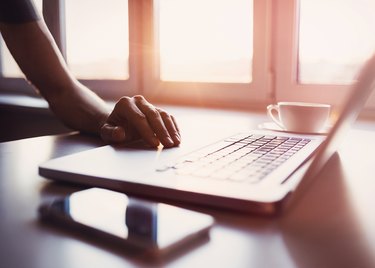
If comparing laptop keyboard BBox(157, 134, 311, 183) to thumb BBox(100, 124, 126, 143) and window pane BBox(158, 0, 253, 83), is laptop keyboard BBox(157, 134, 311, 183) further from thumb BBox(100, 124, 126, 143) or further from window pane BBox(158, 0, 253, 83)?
window pane BBox(158, 0, 253, 83)

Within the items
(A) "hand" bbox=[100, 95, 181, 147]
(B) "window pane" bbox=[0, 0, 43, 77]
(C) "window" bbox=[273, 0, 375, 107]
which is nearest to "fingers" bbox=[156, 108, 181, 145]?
(A) "hand" bbox=[100, 95, 181, 147]

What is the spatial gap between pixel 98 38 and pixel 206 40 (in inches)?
25.5

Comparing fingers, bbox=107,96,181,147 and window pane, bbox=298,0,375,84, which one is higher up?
window pane, bbox=298,0,375,84

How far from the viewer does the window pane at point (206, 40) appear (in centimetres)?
161

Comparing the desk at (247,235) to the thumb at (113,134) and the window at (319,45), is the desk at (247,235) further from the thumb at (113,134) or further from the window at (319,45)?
the window at (319,45)

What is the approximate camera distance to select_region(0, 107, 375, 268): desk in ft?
1.11

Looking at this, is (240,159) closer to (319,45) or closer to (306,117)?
(306,117)

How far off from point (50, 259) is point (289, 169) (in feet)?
1.03

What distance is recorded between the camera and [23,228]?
409 millimetres

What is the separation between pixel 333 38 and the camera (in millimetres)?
1440

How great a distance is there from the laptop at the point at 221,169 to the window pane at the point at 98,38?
133cm

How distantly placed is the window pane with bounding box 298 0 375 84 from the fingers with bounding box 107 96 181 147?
2.67 feet

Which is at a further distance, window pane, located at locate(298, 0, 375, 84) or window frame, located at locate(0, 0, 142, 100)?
window frame, located at locate(0, 0, 142, 100)

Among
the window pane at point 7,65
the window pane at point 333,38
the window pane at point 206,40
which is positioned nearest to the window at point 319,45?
the window pane at point 333,38
